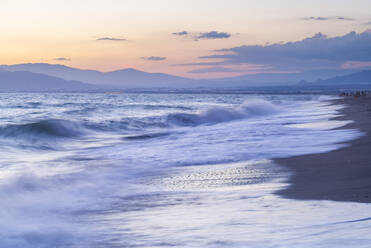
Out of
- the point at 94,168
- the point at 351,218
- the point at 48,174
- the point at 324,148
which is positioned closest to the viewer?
the point at 351,218

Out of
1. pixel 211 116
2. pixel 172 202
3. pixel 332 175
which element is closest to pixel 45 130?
pixel 172 202

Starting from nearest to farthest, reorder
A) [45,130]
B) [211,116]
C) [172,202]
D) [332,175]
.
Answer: [172,202] → [332,175] → [45,130] → [211,116]

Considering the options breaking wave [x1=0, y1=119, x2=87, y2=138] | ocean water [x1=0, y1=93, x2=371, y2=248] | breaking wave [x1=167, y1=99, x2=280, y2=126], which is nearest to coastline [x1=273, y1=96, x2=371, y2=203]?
ocean water [x1=0, y1=93, x2=371, y2=248]

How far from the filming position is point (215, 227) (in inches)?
184

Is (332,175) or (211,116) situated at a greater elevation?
(211,116)

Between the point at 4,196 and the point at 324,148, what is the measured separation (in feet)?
21.9

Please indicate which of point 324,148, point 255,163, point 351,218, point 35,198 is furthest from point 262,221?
point 324,148

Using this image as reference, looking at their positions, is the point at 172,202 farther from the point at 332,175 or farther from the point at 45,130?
the point at 45,130

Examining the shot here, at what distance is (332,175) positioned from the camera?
23.1 feet

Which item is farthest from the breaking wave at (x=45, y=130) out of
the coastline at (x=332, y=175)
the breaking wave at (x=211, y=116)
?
the coastline at (x=332, y=175)

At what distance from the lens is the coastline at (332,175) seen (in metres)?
5.73

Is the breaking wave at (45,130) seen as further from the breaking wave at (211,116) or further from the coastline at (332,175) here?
the coastline at (332,175)

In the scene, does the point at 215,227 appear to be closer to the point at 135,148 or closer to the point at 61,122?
the point at 135,148

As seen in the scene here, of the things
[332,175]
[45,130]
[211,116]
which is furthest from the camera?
[211,116]
